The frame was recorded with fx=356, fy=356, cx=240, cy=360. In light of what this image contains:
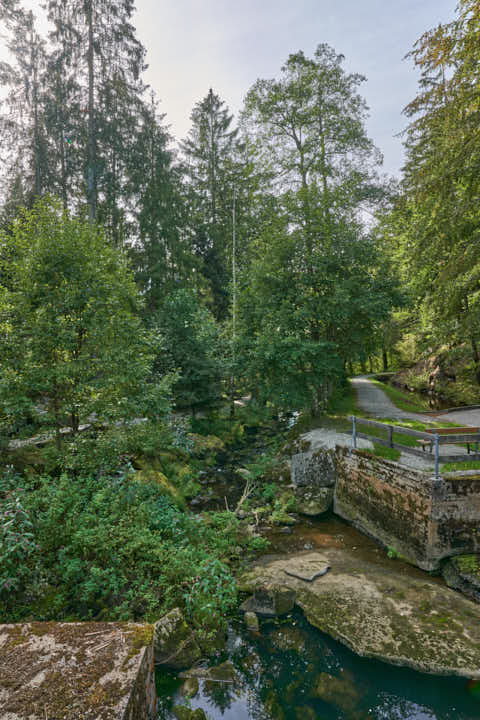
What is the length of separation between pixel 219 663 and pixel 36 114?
77.5 feet

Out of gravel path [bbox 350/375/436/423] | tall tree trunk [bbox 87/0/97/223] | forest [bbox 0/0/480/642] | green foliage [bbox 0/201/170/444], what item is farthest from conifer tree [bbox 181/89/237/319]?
green foliage [bbox 0/201/170/444]

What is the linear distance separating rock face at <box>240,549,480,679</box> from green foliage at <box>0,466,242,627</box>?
1542 millimetres

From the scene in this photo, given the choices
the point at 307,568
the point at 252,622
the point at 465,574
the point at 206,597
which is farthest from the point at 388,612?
the point at 206,597

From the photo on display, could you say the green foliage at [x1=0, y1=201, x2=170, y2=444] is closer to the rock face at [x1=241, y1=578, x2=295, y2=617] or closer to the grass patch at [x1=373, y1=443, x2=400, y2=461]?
the rock face at [x1=241, y1=578, x2=295, y2=617]

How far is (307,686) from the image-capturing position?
16.2 feet

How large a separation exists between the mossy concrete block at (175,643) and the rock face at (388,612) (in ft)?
5.69

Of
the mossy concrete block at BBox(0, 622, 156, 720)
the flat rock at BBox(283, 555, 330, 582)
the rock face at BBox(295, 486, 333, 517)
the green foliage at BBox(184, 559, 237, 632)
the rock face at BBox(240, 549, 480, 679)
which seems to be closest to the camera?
the mossy concrete block at BBox(0, 622, 156, 720)

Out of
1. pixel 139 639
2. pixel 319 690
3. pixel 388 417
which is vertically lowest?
pixel 319 690

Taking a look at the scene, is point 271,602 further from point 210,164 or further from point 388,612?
point 210,164

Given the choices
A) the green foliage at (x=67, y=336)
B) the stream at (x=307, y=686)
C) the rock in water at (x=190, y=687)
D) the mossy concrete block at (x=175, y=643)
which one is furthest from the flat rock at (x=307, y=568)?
the green foliage at (x=67, y=336)

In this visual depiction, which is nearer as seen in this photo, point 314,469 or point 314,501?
point 314,501

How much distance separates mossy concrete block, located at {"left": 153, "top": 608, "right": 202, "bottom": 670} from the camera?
484cm

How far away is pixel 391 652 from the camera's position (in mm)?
5152

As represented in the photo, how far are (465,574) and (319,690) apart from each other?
11.1 ft
